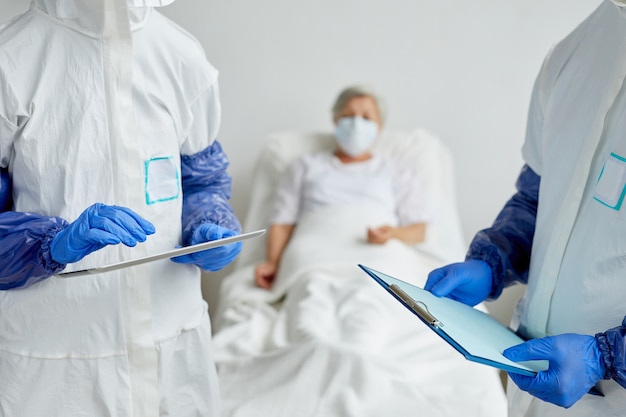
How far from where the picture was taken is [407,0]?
2949mm

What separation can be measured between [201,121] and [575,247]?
0.72 meters

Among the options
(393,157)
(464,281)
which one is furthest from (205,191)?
(393,157)

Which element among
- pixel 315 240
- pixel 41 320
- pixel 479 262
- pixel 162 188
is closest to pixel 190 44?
pixel 162 188

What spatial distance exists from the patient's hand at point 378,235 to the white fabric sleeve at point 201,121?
45.2 inches

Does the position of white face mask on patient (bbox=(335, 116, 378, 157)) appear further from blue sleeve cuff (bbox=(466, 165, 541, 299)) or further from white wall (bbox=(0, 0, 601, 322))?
blue sleeve cuff (bbox=(466, 165, 541, 299))

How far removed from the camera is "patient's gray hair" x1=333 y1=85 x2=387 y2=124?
111 inches

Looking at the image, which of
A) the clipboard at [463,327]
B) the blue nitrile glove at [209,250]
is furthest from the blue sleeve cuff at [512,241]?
the blue nitrile glove at [209,250]

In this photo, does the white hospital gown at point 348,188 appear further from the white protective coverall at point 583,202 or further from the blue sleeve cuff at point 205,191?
the white protective coverall at point 583,202

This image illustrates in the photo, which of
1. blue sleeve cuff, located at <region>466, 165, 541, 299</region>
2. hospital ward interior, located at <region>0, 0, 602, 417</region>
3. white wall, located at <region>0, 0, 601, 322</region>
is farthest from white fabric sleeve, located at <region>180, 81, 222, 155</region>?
white wall, located at <region>0, 0, 601, 322</region>

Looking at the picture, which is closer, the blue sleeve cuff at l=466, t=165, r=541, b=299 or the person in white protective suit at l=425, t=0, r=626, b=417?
the person in white protective suit at l=425, t=0, r=626, b=417

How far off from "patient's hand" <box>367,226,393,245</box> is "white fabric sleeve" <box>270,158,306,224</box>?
0.36m

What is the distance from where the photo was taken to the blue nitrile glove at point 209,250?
1.36 metres

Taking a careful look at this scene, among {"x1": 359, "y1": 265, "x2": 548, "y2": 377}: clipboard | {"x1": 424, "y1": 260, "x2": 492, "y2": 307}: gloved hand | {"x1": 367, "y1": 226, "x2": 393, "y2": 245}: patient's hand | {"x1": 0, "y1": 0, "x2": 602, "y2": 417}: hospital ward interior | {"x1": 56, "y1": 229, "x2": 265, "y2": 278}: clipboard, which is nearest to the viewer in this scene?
{"x1": 359, "y1": 265, "x2": 548, "y2": 377}: clipboard

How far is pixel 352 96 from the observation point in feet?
9.22
